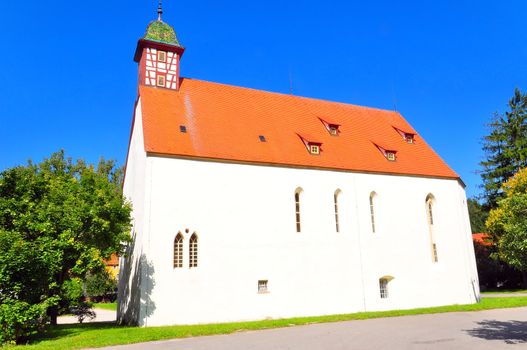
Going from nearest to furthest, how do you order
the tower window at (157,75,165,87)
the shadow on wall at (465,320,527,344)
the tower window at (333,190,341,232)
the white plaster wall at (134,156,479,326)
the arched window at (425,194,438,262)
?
1. the shadow on wall at (465,320,527,344)
2. the white plaster wall at (134,156,479,326)
3. the tower window at (333,190,341,232)
4. the tower window at (157,75,165,87)
5. the arched window at (425,194,438,262)

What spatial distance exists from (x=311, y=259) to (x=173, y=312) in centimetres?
735

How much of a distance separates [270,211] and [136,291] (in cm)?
736

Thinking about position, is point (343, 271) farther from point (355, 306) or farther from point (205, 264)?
point (205, 264)

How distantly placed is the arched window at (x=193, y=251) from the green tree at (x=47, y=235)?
2825mm

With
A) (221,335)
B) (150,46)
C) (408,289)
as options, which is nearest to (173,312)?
(221,335)

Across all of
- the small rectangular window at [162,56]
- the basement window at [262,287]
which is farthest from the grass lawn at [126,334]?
the small rectangular window at [162,56]

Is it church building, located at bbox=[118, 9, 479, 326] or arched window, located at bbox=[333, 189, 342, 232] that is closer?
church building, located at bbox=[118, 9, 479, 326]

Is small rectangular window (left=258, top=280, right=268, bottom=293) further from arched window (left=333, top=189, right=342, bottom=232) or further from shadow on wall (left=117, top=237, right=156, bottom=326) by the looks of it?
arched window (left=333, top=189, right=342, bottom=232)

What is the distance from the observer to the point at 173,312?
1766 cm

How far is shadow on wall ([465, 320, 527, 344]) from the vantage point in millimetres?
11894

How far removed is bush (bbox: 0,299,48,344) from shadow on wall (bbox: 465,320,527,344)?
14.3 meters

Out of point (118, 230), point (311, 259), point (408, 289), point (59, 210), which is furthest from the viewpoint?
point (408, 289)

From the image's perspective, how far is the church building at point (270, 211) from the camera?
61.1 ft

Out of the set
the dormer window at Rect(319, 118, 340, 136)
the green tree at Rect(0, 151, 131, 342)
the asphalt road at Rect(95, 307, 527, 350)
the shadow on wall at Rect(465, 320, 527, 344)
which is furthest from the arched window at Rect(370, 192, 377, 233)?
the green tree at Rect(0, 151, 131, 342)
